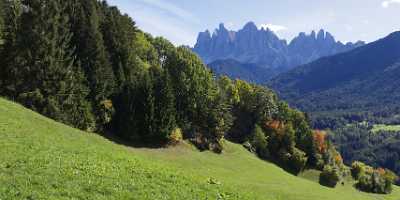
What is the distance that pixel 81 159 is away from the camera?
3284 centimetres

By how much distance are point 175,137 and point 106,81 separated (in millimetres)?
16237

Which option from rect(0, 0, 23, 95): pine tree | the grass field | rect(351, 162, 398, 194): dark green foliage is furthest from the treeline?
the grass field

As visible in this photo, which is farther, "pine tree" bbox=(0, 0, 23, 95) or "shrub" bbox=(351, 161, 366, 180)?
Result: "shrub" bbox=(351, 161, 366, 180)

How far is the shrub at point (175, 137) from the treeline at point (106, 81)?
177 mm

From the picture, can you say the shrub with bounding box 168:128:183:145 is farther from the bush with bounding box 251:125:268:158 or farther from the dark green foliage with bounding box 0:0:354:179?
the bush with bounding box 251:125:268:158

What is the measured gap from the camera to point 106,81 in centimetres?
7669

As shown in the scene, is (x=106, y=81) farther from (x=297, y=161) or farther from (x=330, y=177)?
(x=330, y=177)

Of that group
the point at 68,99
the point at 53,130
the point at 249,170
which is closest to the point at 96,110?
the point at 68,99

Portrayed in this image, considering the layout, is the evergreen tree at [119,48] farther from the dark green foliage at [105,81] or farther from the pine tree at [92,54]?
the pine tree at [92,54]

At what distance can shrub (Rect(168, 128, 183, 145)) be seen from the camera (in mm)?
83125

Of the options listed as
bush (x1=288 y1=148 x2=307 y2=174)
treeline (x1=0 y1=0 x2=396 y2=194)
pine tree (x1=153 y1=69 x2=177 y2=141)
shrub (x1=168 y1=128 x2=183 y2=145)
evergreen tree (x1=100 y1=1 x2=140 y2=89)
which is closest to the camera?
treeline (x1=0 y1=0 x2=396 y2=194)

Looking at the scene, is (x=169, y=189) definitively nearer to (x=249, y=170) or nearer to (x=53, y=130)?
(x=53, y=130)

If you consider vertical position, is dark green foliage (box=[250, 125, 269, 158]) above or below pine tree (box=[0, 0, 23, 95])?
below

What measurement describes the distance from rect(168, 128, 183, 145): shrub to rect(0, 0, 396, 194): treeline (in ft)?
0.58
